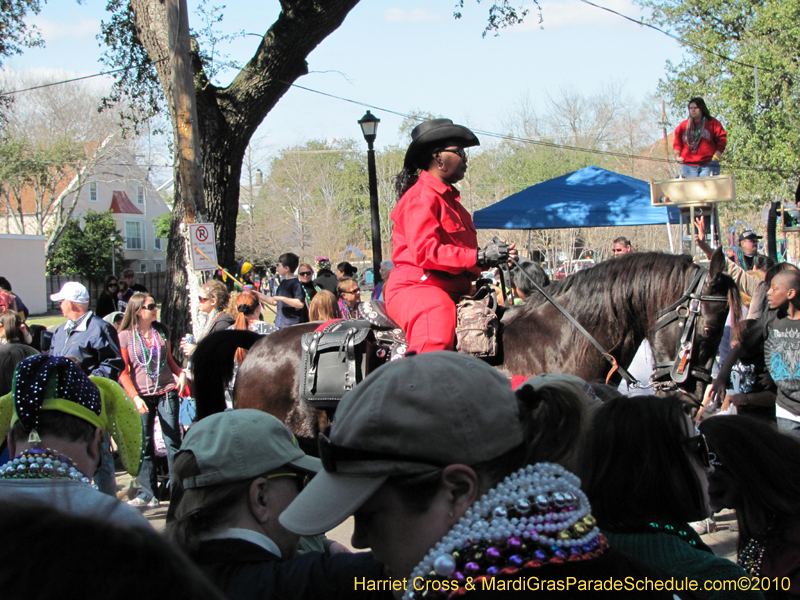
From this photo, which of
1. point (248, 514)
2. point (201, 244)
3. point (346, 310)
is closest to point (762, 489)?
point (248, 514)

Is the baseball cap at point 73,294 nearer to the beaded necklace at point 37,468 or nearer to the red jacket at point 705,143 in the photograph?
the beaded necklace at point 37,468

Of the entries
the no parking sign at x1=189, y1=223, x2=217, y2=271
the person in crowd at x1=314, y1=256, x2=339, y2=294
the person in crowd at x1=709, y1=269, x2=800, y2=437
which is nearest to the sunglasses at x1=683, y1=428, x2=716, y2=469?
the person in crowd at x1=709, y1=269, x2=800, y2=437

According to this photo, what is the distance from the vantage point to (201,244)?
28.9ft


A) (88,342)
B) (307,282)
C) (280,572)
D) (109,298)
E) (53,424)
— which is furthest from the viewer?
(109,298)

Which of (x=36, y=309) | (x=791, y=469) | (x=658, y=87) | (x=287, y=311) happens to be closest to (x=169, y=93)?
(x=287, y=311)

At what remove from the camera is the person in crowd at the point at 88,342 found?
6.44m

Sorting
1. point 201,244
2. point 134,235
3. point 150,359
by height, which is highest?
point 134,235

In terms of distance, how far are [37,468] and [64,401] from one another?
1.18ft

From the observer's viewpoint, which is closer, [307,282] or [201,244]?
[201,244]

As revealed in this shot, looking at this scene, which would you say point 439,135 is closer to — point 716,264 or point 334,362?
point 334,362

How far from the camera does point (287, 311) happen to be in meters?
9.82

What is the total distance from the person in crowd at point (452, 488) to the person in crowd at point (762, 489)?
3.26ft

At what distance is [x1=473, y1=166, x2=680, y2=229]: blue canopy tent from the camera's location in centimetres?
1129

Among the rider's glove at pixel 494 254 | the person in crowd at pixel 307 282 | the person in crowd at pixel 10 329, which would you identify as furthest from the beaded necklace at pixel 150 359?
the person in crowd at pixel 307 282
